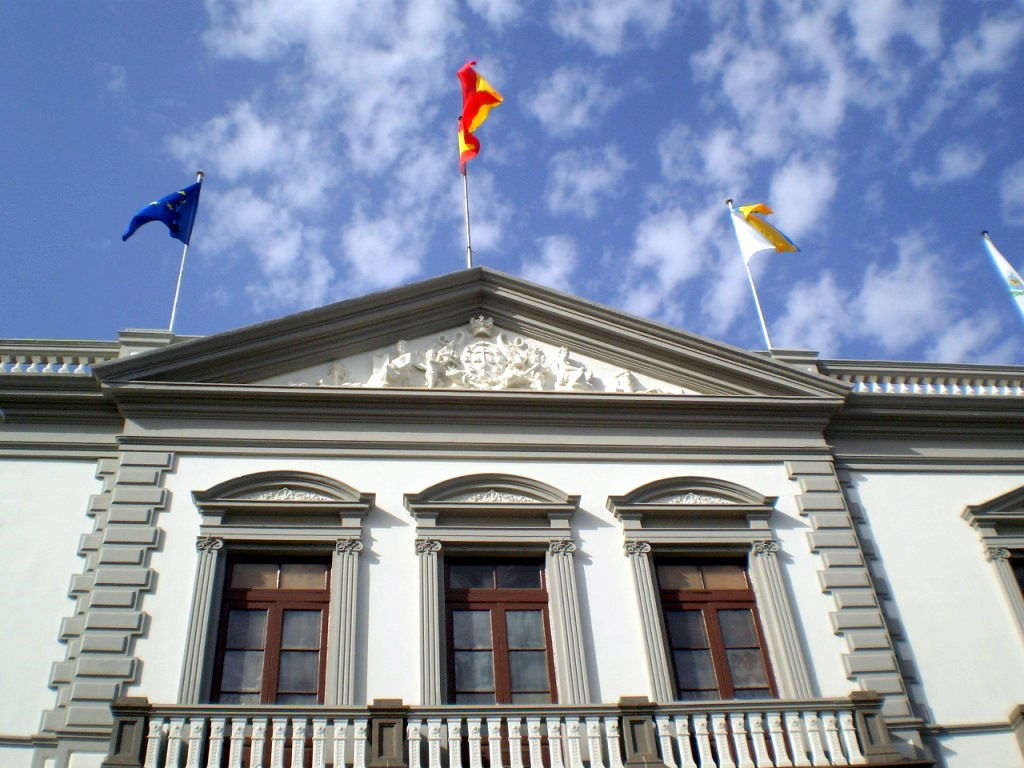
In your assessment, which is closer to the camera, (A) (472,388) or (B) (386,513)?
(B) (386,513)

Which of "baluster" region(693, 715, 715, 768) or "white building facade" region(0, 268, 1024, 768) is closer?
"baluster" region(693, 715, 715, 768)

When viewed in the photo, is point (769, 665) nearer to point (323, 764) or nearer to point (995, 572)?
point (995, 572)

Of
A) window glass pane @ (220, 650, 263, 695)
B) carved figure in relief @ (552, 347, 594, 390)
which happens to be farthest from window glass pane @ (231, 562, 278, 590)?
carved figure in relief @ (552, 347, 594, 390)

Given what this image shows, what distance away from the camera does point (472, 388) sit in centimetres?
1416

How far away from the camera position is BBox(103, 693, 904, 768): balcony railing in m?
10.1

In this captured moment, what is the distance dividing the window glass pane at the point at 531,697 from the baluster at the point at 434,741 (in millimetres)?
1452

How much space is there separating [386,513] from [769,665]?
5218mm

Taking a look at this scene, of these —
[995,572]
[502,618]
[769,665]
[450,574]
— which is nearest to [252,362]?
[450,574]

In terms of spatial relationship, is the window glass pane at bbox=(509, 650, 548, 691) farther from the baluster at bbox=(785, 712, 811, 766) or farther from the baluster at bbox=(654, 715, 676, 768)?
the baluster at bbox=(785, 712, 811, 766)

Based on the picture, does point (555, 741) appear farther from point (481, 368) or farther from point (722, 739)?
point (481, 368)

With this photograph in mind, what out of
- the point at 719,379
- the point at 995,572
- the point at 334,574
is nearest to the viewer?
the point at 334,574

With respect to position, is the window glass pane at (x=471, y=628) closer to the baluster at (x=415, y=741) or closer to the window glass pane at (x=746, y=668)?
the baluster at (x=415, y=741)

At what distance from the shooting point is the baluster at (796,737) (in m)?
10.8

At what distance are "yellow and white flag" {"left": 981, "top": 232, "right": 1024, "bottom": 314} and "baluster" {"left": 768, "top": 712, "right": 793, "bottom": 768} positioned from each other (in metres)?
10.1
